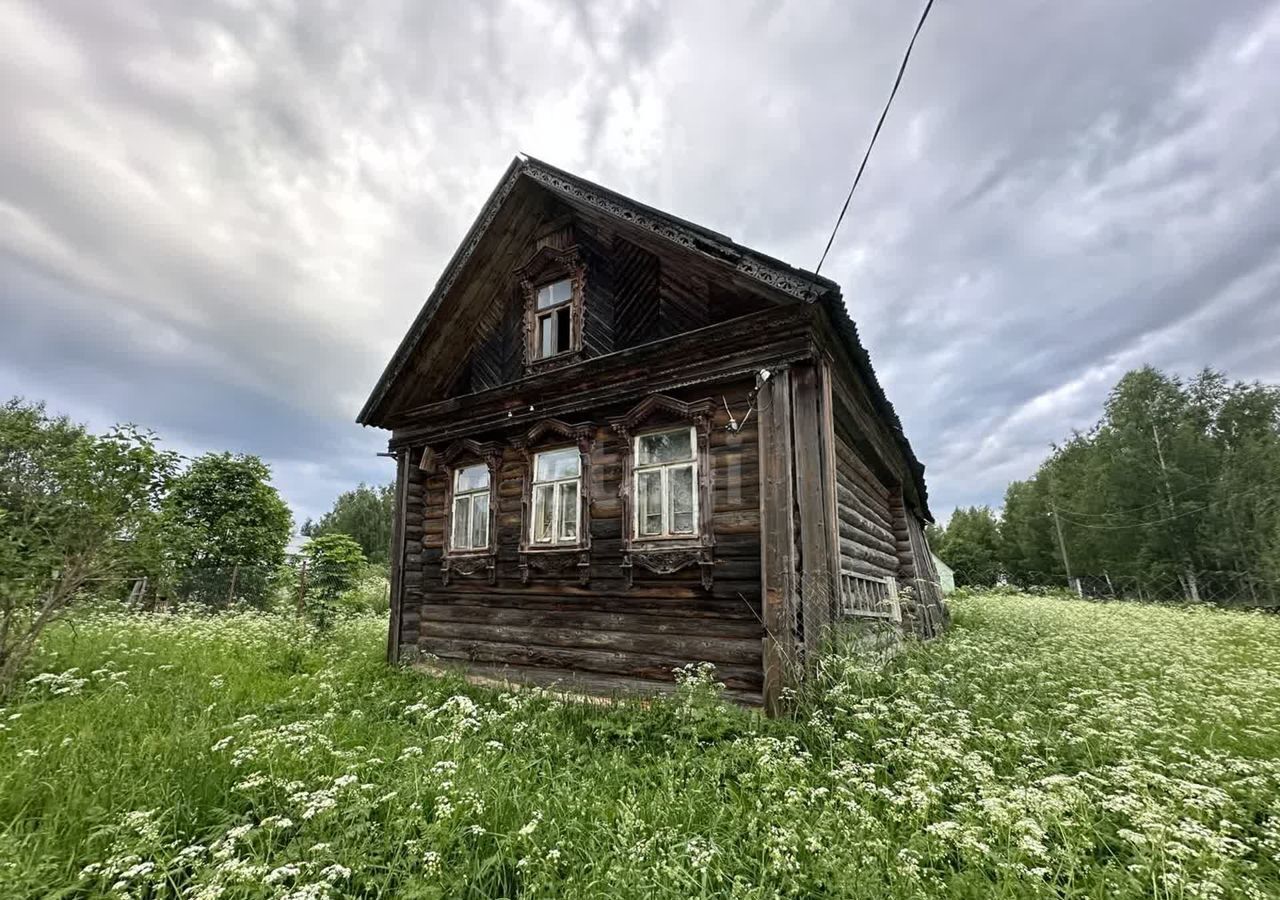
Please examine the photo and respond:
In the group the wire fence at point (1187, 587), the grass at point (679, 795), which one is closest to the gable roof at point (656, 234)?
the grass at point (679, 795)

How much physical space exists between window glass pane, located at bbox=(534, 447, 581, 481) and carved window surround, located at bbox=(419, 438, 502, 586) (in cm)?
85

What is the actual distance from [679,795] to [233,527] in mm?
24769

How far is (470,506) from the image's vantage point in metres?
8.80

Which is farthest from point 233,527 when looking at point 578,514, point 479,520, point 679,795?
point 679,795

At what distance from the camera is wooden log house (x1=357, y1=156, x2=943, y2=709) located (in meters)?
5.95

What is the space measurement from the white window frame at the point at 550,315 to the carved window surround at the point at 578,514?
1170 millimetres

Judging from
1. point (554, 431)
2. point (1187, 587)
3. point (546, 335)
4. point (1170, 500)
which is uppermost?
point (546, 335)

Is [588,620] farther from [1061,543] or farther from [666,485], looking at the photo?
[1061,543]

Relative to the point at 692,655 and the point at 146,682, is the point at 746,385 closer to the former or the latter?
the point at 692,655

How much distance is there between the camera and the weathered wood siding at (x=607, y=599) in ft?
19.8

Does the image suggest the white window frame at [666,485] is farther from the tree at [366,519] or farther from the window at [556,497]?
the tree at [366,519]

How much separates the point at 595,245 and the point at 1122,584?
131 feet

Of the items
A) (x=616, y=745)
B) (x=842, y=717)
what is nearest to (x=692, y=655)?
Result: (x=616, y=745)

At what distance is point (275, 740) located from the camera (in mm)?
3412
